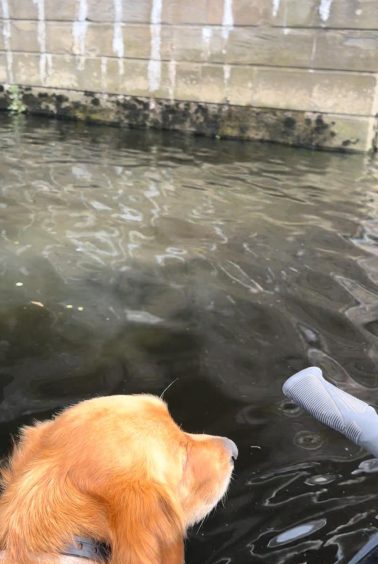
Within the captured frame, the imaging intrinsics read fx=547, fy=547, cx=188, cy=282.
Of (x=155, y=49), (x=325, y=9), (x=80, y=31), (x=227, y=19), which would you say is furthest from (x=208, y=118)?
(x=80, y=31)

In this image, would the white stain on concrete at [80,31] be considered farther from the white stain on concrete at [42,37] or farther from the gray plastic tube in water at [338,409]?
the gray plastic tube in water at [338,409]

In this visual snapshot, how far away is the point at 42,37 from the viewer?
534 inches

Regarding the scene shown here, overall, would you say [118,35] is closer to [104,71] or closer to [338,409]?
[104,71]

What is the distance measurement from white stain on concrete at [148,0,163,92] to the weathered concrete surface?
433mm

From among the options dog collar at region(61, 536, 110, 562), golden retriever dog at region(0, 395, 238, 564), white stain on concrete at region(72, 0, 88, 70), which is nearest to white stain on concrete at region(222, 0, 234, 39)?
white stain on concrete at region(72, 0, 88, 70)

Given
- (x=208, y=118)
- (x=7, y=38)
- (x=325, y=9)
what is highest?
(x=325, y=9)

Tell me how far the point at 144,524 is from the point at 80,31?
526 inches

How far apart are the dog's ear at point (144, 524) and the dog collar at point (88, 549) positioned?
3 cm

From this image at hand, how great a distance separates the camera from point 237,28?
11.1 meters

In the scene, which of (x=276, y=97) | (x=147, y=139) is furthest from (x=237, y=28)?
(x=147, y=139)

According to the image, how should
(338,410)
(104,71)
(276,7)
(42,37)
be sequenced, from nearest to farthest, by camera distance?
(338,410) < (276,7) < (104,71) < (42,37)

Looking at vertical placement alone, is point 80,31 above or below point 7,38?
above

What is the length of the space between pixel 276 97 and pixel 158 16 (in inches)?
125

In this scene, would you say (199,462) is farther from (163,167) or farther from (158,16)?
(158,16)
